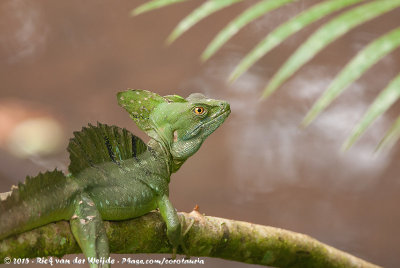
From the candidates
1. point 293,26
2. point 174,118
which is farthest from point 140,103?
point 293,26

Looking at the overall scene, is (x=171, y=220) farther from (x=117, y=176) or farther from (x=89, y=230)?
(x=89, y=230)

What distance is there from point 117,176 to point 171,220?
30 centimetres

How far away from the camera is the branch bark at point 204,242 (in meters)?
1.76

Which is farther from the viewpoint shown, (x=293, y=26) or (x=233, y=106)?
(x=233, y=106)

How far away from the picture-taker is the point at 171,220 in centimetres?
211

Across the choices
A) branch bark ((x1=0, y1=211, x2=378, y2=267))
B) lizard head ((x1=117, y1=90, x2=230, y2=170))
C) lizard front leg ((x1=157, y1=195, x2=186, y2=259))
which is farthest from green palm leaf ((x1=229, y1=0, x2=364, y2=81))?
lizard head ((x1=117, y1=90, x2=230, y2=170))

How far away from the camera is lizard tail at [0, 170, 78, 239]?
1588 mm

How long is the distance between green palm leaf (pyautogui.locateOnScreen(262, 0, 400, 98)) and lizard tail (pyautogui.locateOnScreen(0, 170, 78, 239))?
140 cm

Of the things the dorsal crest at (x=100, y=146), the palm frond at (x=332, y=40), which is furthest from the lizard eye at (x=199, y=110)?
the palm frond at (x=332, y=40)

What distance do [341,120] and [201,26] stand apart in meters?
1.72

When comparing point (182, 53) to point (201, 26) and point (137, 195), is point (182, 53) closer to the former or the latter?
point (201, 26)

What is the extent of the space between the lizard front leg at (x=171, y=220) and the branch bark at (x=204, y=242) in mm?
70

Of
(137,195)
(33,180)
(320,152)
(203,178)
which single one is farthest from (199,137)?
(320,152)

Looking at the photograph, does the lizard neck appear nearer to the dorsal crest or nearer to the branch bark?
the dorsal crest
